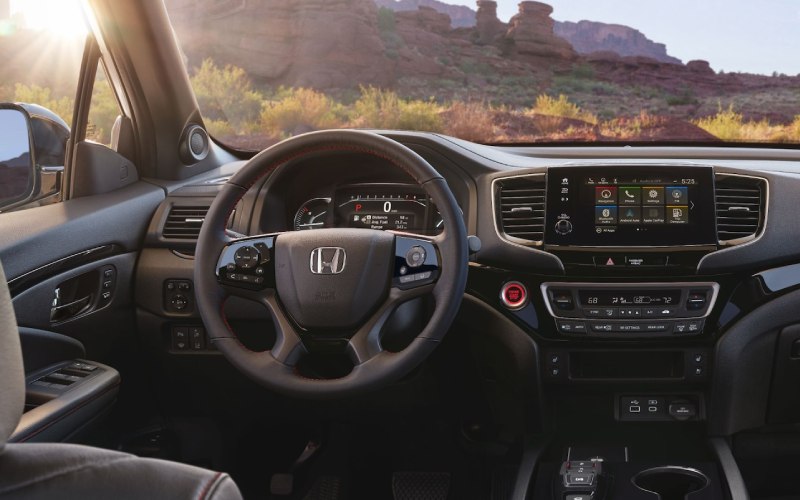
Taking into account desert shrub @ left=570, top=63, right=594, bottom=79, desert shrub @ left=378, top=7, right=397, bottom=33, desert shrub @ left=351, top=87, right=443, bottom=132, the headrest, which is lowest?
the headrest

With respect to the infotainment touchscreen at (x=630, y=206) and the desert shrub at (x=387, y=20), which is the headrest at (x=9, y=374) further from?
the desert shrub at (x=387, y=20)

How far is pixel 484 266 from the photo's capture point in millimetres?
2826

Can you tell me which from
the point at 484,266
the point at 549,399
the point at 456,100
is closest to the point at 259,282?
the point at 484,266

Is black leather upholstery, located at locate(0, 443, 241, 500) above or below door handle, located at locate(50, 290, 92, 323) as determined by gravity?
above

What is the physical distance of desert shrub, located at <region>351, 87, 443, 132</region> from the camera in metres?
4.10

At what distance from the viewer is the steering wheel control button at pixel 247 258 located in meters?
2.41

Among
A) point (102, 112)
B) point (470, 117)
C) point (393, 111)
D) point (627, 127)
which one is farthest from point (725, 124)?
point (102, 112)

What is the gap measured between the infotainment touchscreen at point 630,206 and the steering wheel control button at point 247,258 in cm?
91

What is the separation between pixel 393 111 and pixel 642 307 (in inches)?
82.0

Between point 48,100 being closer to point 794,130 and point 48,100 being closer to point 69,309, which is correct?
point 69,309

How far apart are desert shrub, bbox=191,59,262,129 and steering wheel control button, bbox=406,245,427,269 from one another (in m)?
1.93

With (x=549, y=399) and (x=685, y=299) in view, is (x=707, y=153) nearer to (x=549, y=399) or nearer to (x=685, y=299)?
(x=685, y=299)

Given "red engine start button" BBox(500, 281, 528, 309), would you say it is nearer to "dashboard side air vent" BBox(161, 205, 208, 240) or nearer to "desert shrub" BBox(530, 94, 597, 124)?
"dashboard side air vent" BBox(161, 205, 208, 240)

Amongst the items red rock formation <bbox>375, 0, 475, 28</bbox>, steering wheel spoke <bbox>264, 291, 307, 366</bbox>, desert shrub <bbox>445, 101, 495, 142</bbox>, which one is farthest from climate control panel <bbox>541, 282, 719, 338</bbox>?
red rock formation <bbox>375, 0, 475, 28</bbox>
